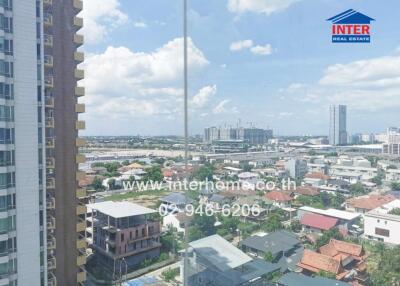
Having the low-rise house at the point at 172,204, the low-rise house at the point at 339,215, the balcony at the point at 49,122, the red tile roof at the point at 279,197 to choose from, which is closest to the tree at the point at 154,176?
the low-rise house at the point at 172,204

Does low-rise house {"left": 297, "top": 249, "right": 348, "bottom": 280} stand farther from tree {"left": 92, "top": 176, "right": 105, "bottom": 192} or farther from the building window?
tree {"left": 92, "top": 176, "right": 105, "bottom": 192}

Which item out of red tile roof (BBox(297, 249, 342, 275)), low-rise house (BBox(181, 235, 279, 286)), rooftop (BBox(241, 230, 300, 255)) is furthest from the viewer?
rooftop (BBox(241, 230, 300, 255))

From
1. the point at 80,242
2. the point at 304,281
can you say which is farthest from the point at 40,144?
the point at 304,281

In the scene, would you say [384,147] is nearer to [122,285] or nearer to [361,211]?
[361,211]

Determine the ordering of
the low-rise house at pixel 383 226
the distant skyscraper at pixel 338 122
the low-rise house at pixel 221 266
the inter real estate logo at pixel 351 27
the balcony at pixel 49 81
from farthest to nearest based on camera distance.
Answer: the low-rise house at pixel 383 226 → the balcony at pixel 49 81 → the distant skyscraper at pixel 338 122 → the low-rise house at pixel 221 266 → the inter real estate logo at pixel 351 27

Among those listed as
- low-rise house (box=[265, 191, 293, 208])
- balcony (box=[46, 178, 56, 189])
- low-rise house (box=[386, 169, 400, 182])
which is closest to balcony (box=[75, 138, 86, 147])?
balcony (box=[46, 178, 56, 189])

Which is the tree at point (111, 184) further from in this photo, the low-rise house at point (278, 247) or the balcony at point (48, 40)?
the balcony at point (48, 40)

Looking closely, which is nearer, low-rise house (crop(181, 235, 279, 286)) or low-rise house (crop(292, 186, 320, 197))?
low-rise house (crop(181, 235, 279, 286))
